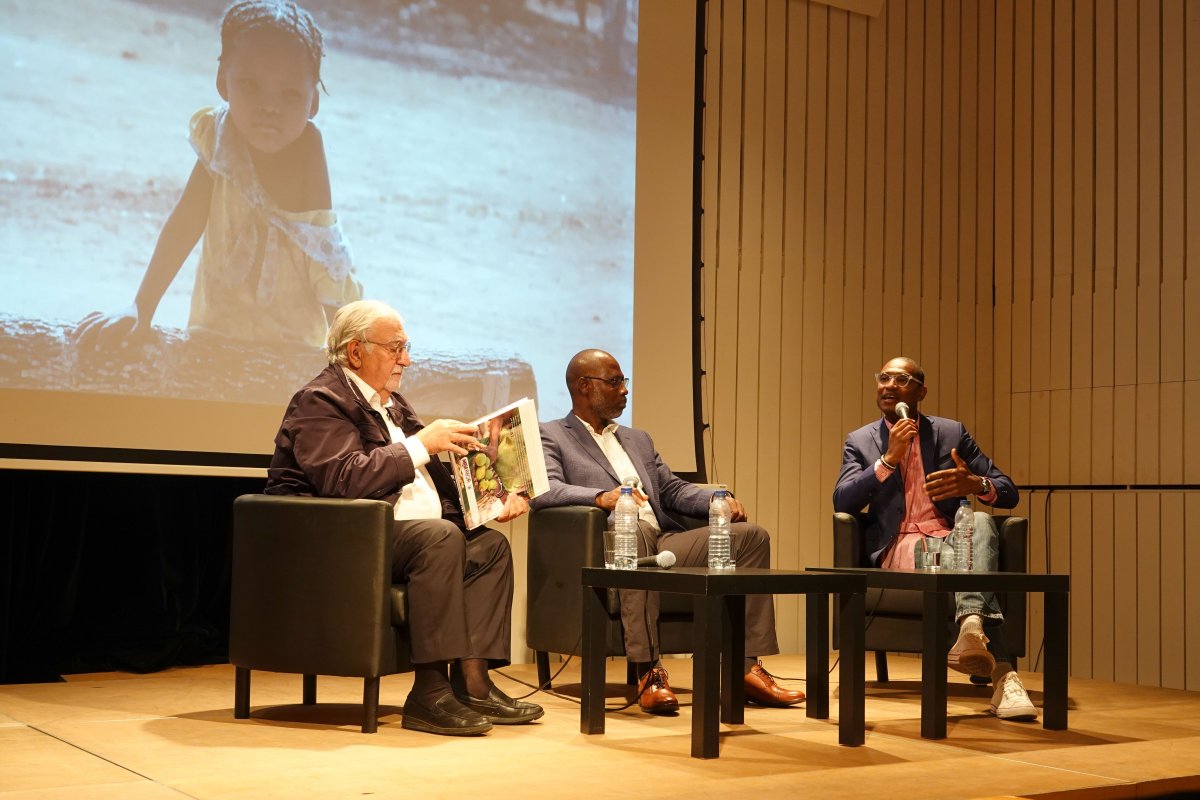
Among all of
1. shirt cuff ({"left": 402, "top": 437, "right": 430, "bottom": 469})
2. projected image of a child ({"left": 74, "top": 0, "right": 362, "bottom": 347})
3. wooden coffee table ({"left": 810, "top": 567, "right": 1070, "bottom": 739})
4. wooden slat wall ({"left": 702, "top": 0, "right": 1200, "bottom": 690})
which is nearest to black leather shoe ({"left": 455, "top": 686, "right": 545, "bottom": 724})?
shirt cuff ({"left": 402, "top": 437, "right": 430, "bottom": 469})

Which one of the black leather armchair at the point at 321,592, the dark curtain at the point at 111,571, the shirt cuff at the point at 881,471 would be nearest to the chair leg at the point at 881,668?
the shirt cuff at the point at 881,471

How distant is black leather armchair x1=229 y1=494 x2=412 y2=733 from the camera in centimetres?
303

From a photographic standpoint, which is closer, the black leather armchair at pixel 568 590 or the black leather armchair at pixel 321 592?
the black leather armchair at pixel 321 592

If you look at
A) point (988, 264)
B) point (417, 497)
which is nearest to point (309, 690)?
point (417, 497)

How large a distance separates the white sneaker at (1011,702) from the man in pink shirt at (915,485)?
0.30 ft

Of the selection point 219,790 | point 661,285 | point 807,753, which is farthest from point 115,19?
point 807,753

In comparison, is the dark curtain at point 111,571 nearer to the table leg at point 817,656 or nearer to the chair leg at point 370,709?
the chair leg at point 370,709

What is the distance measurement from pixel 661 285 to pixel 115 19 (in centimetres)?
222

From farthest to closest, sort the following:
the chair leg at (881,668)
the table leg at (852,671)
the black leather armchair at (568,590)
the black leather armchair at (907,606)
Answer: the chair leg at (881,668) < the black leather armchair at (907,606) < the black leather armchair at (568,590) < the table leg at (852,671)

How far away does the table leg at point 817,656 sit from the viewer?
3.34 m

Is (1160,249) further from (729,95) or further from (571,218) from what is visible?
(571,218)

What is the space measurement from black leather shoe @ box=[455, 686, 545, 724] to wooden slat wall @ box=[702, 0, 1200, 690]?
216cm

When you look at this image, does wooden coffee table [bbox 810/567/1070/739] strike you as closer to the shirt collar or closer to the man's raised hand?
the man's raised hand

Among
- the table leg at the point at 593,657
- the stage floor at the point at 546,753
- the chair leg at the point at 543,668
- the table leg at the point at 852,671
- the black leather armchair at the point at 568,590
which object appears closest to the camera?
the stage floor at the point at 546,753
